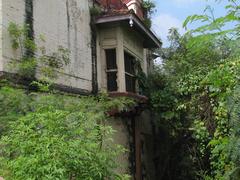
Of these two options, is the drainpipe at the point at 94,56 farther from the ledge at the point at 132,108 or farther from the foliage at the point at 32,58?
the foliage at the point at 32,58

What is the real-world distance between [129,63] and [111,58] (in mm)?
1220

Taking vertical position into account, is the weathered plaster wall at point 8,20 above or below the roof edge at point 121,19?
below

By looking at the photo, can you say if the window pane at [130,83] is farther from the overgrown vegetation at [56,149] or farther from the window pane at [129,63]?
the overgrown vegetation at [56,149]

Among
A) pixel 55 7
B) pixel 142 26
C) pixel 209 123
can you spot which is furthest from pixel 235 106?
pixel 142 26

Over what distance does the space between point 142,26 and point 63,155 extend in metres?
9.66

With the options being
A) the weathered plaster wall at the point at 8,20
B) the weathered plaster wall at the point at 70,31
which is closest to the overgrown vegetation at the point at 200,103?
the weathered plaster wall at the point at 70,31

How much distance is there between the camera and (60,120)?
678cm

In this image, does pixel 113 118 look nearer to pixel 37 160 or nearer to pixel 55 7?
pixel 55 7

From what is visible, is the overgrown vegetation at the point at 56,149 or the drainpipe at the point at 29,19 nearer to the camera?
the overgrown vegetation at the point at 56,149

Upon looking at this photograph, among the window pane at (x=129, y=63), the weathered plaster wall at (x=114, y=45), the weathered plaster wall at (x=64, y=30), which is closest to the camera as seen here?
the weathered plaster wall at (x=64, y=30)

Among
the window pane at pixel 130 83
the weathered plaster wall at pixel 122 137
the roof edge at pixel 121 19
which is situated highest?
the roof edge at pixel 121 19

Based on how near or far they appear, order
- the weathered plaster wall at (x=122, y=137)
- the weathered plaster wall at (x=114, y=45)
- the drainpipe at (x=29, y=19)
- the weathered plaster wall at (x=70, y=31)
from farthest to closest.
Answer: the weathered plaster wall at (x=122, y=137) → the weathered plaster wall at (x=114, y=45) → the weathered plaster wall at (x=70, y=31) → the drainpipe at (x=29, y=19)

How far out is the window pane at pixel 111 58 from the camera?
49.0ft

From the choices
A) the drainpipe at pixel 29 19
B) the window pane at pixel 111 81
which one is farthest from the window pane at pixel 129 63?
the drainpipe at pixel 29 19
